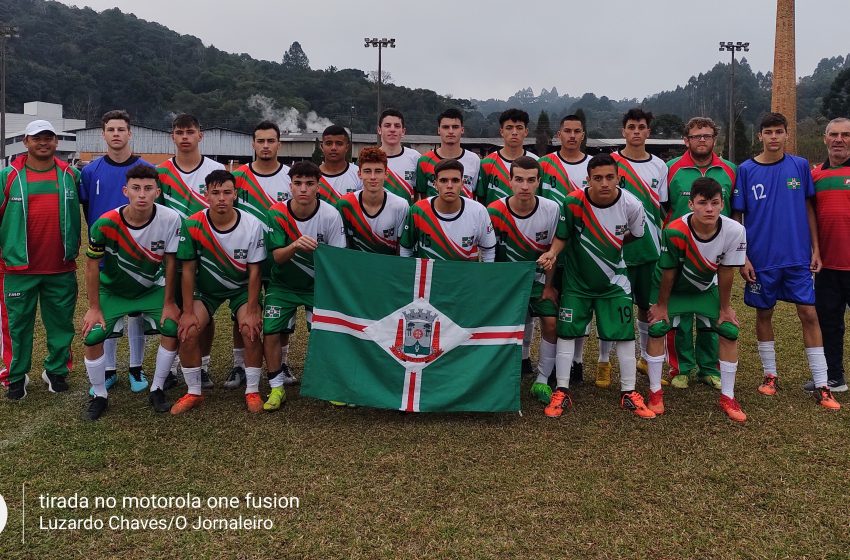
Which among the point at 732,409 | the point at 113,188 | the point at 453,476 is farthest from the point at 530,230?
the point at 113,188

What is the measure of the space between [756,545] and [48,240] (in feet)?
17.4

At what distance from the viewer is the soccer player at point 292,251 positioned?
4668 mm

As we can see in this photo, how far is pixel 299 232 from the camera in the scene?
4.77 metres

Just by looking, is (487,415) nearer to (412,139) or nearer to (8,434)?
(8,434)

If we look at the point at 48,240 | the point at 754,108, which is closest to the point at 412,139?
the point at 48,240

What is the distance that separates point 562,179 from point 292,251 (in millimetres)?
2438

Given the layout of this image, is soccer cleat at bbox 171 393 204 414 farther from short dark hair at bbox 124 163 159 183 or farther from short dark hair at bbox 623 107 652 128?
short dark hair at bbox 623 107 652 128

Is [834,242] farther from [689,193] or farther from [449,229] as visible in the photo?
[449,229]

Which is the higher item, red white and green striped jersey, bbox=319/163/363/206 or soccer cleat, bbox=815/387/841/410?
red white and green striped jersey, bbox=319/163/363/206

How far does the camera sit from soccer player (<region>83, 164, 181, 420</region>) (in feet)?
14.9

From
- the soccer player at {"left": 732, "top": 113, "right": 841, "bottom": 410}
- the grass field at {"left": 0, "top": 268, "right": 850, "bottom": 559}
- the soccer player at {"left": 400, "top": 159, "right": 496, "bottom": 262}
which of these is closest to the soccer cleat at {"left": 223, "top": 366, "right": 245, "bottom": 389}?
the grass field at {"left": 0, "top": 268, "right": 850, "bottom": 559}

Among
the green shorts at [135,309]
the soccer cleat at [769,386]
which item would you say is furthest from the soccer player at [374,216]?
the soccer cleat at [769,386]

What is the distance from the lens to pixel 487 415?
183 inches

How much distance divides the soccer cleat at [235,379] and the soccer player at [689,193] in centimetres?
375
